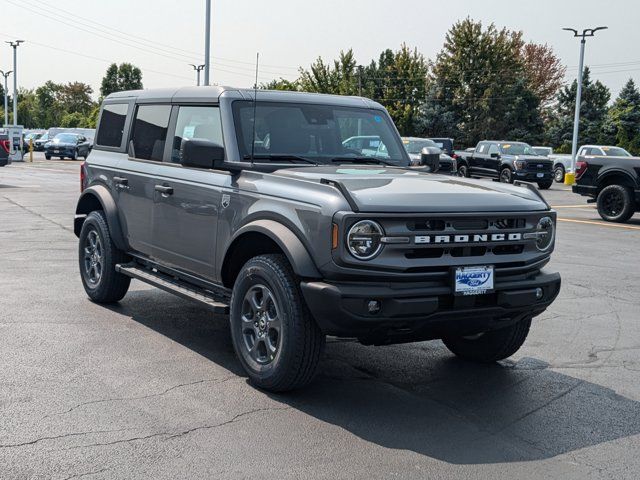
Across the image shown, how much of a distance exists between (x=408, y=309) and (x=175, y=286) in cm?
235

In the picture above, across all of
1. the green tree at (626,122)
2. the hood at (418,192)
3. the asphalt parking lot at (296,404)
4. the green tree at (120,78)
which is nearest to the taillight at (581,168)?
the asphalt parking lot at (296,404)

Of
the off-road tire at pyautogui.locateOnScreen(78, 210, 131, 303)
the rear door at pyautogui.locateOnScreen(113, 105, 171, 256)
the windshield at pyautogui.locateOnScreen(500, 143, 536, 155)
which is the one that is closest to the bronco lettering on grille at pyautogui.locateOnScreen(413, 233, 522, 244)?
the rear door at pyautogui.locateOnScreen(113, 105, 171, 256)

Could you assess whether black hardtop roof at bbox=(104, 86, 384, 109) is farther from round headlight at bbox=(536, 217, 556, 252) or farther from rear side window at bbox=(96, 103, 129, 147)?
round headlight at bbox=(536, 217, 556, 252)

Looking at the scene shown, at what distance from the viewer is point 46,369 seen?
5484 millimetres

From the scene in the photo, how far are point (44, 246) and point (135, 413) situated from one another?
7.47m

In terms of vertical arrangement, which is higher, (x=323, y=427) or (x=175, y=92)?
(x=175, y=92)

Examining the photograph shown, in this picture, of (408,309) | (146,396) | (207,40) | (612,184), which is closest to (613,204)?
(612,184)

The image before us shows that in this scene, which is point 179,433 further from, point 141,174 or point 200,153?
point 141,174

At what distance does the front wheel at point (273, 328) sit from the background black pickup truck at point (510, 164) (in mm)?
25046

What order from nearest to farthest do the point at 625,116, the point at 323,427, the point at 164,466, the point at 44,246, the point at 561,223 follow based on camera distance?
Answer: the point at 164,466 → the point at 323,427 → the point at 44,246 → the point at 561,223 → the point at 625,116

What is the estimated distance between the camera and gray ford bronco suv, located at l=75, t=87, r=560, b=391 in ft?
15.1

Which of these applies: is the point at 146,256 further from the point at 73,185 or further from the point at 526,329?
the point at 73,185

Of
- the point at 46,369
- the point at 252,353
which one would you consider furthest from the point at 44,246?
the point at 252,353

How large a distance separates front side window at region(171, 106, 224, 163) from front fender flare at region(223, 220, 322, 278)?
105 centimetres
